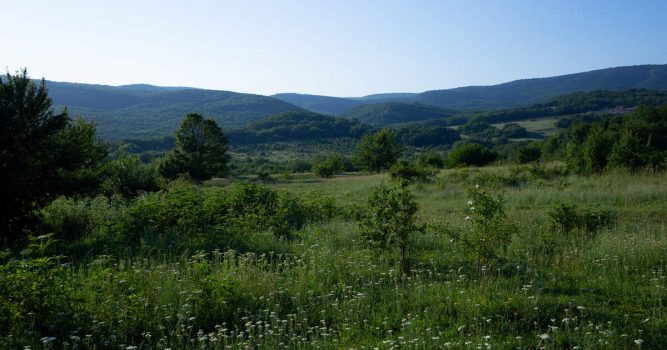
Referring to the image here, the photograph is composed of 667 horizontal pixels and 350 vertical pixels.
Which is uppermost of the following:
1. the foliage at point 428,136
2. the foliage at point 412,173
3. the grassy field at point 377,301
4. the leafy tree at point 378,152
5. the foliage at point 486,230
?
the foliage at point 486,230

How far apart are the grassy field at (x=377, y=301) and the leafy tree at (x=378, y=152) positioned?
4405 cm

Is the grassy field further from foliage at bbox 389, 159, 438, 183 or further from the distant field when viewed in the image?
the distant field

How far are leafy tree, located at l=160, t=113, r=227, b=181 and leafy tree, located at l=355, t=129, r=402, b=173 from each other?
53.8 feet

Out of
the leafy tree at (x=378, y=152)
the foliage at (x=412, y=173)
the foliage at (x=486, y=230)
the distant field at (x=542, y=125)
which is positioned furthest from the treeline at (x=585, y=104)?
the foliage at (x=486, y=230)

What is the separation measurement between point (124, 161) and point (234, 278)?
17.8 metres

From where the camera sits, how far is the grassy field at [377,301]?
480cm

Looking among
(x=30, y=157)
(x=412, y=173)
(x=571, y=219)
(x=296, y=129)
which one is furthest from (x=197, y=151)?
(x=296, y=129)

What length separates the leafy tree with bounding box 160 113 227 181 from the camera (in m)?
41.4

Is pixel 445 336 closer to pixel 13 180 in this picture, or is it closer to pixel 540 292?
pixel 540 292

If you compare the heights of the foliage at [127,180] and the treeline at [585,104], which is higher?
the treeline at [585,104]

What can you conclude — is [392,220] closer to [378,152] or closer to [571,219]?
[571,219]

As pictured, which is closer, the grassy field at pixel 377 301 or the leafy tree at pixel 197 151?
the grassy field at pixel 377 301

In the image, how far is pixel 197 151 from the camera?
139 feet

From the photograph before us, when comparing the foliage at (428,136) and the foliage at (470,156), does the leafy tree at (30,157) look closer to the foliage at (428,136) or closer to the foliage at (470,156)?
the foliage at (470,156)
